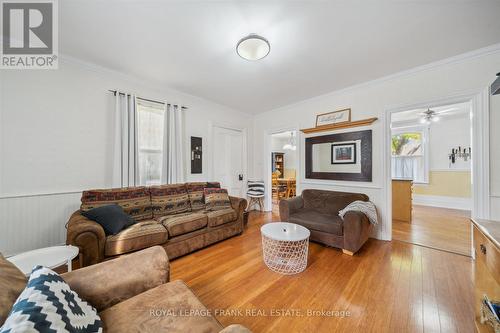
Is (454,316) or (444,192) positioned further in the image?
(444,192)

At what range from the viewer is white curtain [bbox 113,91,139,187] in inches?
110

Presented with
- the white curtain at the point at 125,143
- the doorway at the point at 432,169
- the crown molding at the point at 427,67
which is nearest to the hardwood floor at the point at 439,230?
the doorway at the point at 432,169

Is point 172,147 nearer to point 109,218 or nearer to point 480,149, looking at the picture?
point 109,218

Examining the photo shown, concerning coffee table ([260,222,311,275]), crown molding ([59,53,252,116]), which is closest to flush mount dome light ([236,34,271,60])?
crown molding ([59,53,252,116])

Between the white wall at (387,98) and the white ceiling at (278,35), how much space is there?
0.61 ft

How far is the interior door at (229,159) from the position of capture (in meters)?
4.33

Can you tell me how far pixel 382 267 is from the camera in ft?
7.09

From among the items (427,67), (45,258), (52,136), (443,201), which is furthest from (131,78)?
(443,201)

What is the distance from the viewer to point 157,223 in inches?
96.0

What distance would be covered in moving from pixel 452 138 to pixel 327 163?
4514 millimetres

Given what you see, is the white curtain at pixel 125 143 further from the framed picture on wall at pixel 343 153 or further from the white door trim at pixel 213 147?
the framed picture on wall at pixel 343 153

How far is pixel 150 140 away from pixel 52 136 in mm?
1194

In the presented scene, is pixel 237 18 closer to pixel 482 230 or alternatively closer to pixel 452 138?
pixel 482 230

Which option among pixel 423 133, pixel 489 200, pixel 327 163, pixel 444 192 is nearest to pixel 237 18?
pixel 327 163
